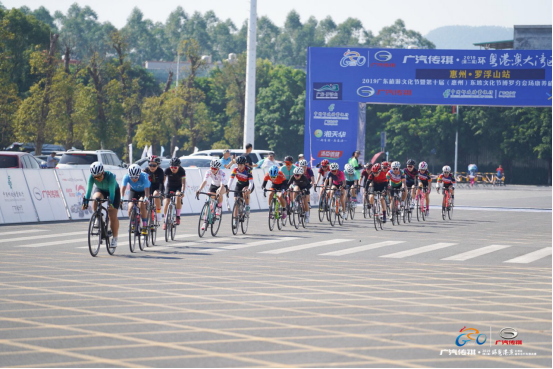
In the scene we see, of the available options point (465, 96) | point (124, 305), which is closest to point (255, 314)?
point (124, 305)

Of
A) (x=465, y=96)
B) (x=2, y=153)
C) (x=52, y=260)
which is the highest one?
(x=465, y=96)

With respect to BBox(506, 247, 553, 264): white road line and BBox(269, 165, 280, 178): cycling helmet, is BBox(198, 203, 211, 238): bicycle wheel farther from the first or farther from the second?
BBox(506, 247, 553, 264): white road line

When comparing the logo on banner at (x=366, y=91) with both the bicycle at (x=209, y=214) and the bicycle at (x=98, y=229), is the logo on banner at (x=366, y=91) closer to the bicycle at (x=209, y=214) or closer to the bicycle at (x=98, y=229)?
the bicycle at (x=209, y=214)

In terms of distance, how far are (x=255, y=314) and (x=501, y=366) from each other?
10.4 feet

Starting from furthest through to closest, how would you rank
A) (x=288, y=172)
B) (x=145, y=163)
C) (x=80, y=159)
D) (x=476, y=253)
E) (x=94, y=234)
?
1. (x=145, y=163)
2. (x=80, y=159)
3. (x=288, y=172)
4. (x=476, y=253)
5. (x=94, y=234)

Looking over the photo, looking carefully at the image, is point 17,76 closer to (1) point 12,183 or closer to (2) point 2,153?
(2) point 2,153

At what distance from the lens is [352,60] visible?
1362 inches

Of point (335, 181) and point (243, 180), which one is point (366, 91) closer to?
point (335, 181)

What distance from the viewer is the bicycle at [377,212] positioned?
22500 millimetres

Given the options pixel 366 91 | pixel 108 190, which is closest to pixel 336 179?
pixel 108 190

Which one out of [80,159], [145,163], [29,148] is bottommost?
[145,163]

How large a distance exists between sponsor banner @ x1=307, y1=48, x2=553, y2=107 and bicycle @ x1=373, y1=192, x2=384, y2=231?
38.9 feet

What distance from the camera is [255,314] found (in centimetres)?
926

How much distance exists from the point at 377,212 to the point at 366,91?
501 inches
